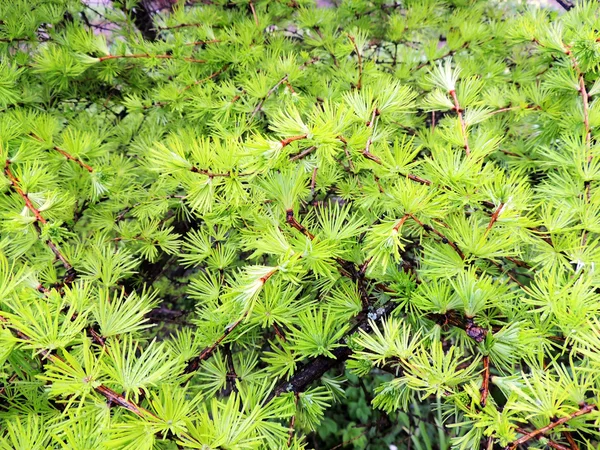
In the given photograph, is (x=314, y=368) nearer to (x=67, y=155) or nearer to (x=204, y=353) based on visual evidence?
(x=204, y=353)

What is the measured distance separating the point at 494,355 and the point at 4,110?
1041 millimetres

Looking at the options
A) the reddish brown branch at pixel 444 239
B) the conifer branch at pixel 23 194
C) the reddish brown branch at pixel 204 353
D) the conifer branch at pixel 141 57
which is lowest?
the reddish brown branch at pixel 204 353

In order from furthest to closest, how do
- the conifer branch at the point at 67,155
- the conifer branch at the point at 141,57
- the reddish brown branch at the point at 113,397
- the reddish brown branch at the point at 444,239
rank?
the conifer branch at the point at 141,57 < the conifer branch at the point at 67,155 < the reddish brown branch at the point at 444,239 < the reddish brown branch at the point at 113,397

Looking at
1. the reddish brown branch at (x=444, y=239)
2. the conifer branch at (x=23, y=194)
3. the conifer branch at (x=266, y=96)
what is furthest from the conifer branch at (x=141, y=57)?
the reddish brown branch at (x=444, y=239)

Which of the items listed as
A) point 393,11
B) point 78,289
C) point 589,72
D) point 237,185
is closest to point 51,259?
point 78,289

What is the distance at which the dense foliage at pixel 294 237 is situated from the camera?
0.47 meters

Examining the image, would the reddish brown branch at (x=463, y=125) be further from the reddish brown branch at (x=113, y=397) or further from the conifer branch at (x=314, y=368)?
the reddish brown branch at (x=113, y=397)

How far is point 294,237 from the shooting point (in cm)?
61

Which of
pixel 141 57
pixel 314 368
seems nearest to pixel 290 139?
pixel 314 368

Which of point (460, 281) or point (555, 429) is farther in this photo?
point (460, 281)

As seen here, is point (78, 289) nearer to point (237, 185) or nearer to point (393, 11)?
point (237, 185)

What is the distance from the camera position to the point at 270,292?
0.58 metres

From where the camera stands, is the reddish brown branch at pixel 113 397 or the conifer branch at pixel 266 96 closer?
the reddish brown branch at pixel 113 397

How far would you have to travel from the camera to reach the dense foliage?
47cm
